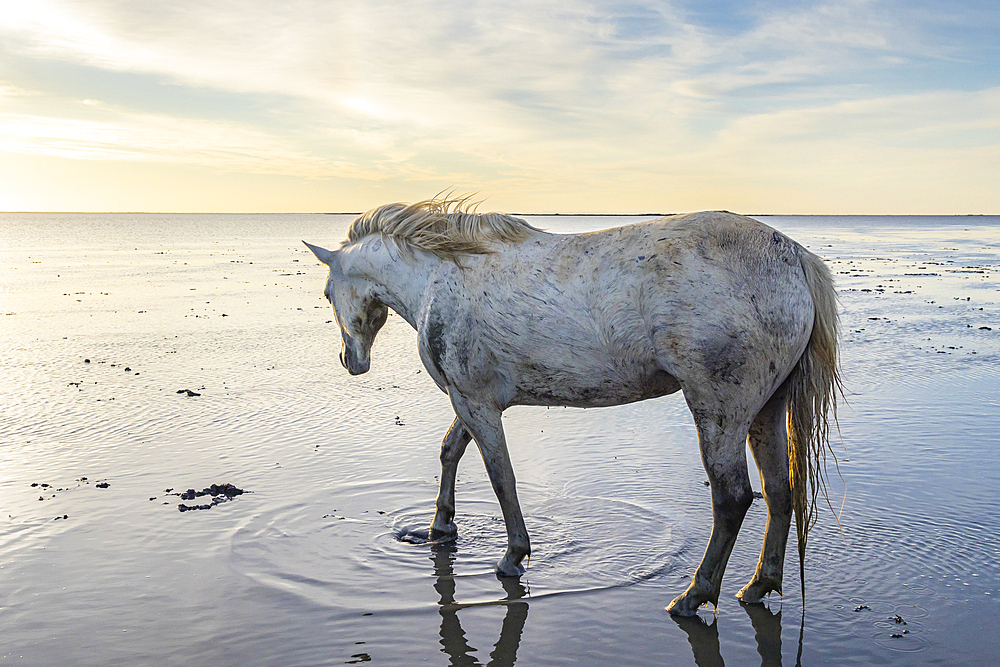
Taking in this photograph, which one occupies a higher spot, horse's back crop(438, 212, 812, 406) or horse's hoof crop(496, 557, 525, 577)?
horse's back crop(438, 212, 812, 406)

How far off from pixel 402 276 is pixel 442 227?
467mm

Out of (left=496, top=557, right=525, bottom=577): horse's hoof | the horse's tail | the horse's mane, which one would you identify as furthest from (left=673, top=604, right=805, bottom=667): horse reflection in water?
the horse's mane

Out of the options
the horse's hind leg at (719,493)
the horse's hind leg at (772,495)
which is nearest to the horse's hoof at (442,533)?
the horse's hind leg at (719,493)

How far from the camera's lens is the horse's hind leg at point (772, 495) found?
467 cm

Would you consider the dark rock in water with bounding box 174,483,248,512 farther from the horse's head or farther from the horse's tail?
the horse's tail

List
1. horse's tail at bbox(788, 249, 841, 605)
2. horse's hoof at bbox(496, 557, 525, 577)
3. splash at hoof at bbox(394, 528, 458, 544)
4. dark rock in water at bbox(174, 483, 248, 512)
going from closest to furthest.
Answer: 1. horse's tail at bbox(788, 249, 841, 605)
2. horse's hoof at bbox(496, 557, 525, 577)
3. splash at hoof at bbox(394, 528, 458, 544)
4. dark rock in water at bbox(174, 483, 248, 512)

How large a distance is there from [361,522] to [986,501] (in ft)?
16.6

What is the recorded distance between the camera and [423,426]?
8.84 m

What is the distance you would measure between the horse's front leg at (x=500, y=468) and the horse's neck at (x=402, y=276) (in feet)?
2.54

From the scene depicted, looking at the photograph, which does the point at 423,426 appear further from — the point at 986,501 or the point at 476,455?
the point at 986,501

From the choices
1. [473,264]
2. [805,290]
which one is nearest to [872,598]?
[805,290]

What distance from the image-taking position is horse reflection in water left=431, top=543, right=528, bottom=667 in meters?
4.17

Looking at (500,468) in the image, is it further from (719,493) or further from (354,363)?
(354,363)

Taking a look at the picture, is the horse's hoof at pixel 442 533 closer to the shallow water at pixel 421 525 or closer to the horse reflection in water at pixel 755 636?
the shallow water at pixel 421 525
